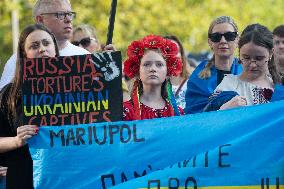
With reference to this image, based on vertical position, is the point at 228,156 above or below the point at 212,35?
below

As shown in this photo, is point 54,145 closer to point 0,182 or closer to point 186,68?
point 0,182

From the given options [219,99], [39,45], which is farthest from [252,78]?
[39,45]

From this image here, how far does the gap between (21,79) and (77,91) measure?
425 millimetres

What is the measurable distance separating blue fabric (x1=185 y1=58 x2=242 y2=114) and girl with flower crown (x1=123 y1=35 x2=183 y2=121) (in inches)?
18.6

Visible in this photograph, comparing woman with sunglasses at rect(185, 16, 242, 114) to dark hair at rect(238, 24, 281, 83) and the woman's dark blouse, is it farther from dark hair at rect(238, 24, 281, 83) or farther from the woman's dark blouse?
the woman's dark blouse

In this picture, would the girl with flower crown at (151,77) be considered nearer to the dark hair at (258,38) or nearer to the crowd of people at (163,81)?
the crowd of people at (163,81)

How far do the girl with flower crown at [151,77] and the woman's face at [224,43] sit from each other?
31.2 inches

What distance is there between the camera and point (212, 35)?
9.26 m

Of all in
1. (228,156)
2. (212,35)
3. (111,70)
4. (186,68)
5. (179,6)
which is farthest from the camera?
(179,6)

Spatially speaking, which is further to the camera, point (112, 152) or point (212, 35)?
point (212, 35)

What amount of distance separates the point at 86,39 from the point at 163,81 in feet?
11.0

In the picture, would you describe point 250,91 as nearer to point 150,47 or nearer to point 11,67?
point 150,47

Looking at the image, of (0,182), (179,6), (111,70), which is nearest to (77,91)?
(111,70)

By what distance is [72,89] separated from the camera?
25.4 feet
